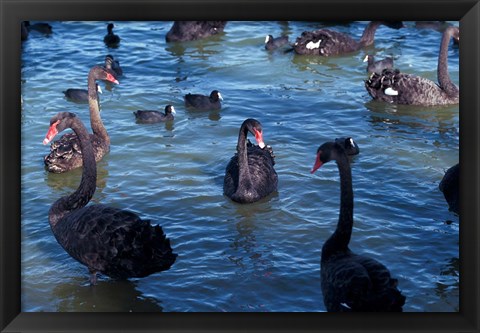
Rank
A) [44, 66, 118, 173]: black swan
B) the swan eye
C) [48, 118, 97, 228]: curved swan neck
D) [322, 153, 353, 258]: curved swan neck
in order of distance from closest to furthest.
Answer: [322, 153, 353, 258]: curved swan neck
[48, 118, 97, 228]: curved swan neck
[44, 66, 118, 173]: black swan
the swan eye

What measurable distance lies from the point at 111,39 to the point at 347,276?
7.64m

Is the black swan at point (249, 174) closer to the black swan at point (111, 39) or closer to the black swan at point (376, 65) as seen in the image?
the black swan at point (376, 65)

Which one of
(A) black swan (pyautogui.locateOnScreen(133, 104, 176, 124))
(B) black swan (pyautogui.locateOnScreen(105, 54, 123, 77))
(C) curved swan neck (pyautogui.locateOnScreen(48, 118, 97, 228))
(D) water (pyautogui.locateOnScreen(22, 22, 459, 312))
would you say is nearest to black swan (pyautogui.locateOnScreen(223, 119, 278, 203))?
(D) water (pyautogui.locateOnScreen(22, 22, 459, 312))

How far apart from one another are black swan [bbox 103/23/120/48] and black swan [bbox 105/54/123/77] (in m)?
0.98

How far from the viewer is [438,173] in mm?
8469

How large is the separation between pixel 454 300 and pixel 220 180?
3.13 metres

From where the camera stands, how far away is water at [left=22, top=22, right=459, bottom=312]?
6355mm

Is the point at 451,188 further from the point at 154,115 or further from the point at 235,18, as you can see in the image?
the point at 154,115

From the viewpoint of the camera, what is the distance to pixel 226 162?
893cm

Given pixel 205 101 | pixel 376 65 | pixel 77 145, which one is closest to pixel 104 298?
pixel 77 145

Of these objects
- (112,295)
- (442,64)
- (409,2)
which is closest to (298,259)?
(112,295)

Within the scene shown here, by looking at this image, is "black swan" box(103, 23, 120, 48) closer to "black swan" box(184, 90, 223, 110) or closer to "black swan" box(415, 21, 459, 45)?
"black swan" box(184, 90, 223, 110)

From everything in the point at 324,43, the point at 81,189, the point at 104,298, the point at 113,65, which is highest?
the point at 324,43

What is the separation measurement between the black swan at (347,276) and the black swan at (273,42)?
6.45 metres
